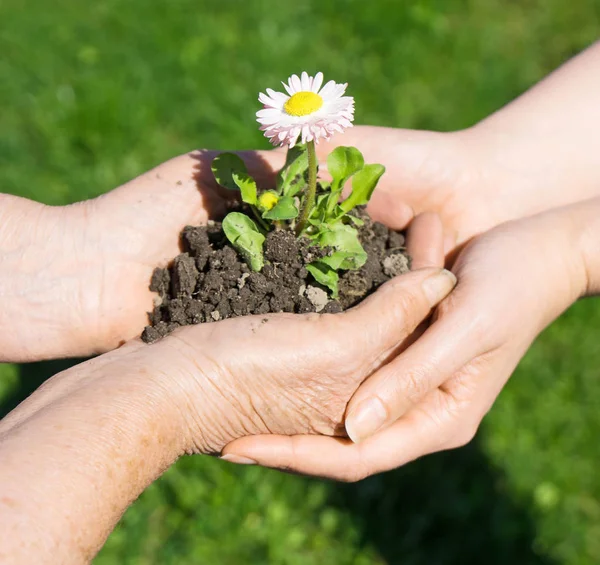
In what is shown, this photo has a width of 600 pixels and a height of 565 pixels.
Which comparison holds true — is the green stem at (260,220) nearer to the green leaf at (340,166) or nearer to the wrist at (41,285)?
the green leaf at (340,166)

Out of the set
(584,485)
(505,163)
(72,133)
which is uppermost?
(72,133)

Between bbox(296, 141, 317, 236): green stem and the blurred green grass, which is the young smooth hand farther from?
the blurred green grass

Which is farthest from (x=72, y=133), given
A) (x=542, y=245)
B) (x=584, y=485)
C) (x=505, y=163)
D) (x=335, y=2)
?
(x=584, y=485)

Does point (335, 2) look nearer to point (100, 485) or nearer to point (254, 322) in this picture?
point (254, 322)

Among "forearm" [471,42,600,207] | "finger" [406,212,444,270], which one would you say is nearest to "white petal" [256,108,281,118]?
"finger" [406,212,444,270]

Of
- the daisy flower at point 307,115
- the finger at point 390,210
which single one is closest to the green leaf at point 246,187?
the daisy flower at point 307,115

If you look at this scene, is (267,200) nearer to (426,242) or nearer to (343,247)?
(343,247)
